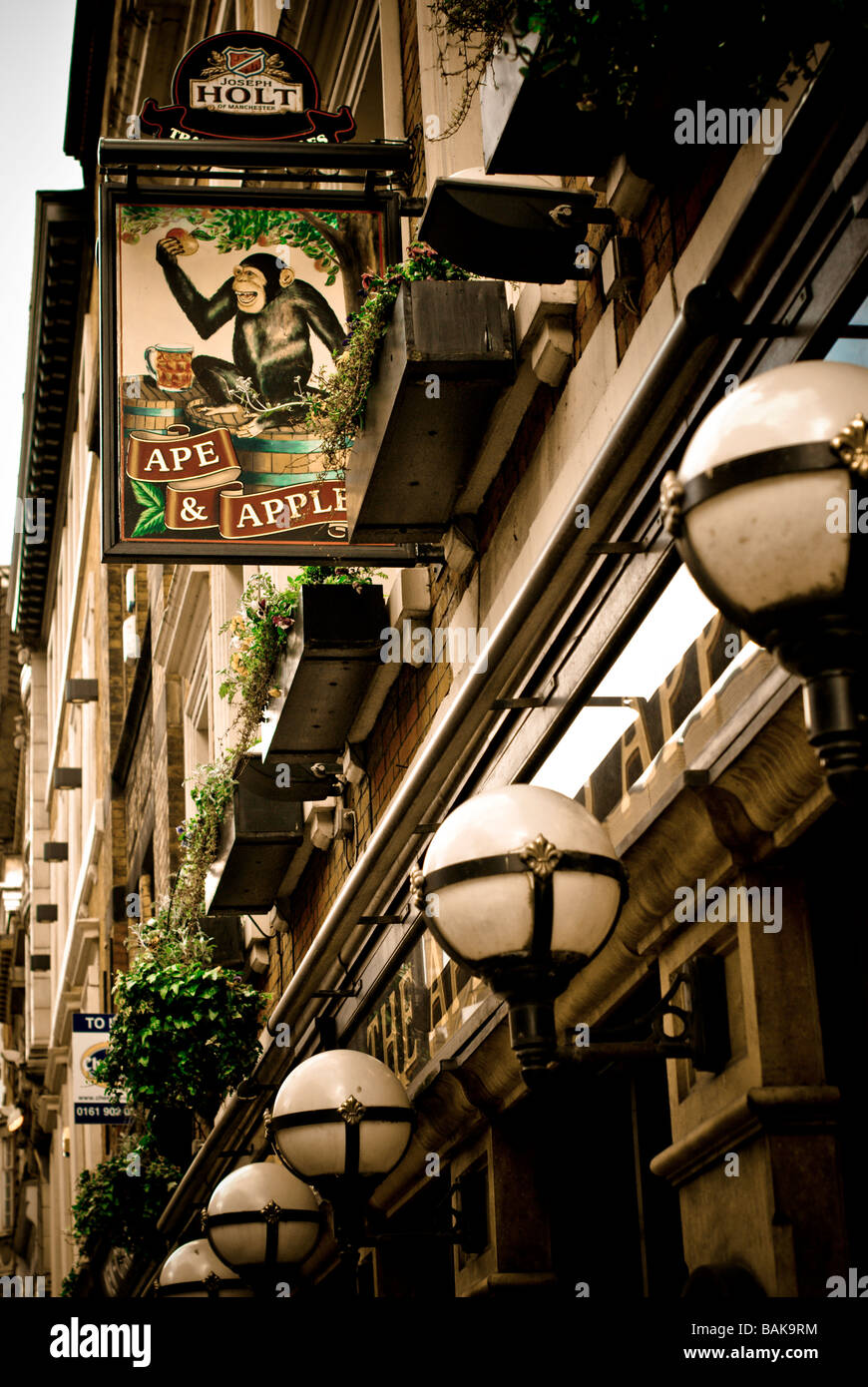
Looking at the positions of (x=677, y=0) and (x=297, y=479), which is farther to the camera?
(x=297, y=479)

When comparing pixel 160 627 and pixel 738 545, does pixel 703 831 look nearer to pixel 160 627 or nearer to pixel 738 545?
pixel 738 545

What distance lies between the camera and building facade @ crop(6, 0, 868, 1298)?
4.21 metres

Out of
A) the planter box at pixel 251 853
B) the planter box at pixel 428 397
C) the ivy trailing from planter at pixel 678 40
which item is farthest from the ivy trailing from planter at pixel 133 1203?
the ivy trailing from planter at pixel 678 40

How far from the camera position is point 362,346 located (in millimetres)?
6719

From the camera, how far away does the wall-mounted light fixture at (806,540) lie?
2.75m

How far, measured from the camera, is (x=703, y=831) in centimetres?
449

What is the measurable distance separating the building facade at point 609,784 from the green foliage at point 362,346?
1.16 ft

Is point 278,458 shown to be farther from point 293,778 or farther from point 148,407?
point 293,778

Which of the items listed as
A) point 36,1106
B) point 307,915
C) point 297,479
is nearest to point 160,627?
point 307,915

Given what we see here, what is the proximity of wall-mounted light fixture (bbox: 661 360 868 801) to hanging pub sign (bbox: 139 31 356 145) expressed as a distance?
212 inches

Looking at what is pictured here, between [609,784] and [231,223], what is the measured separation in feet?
11.5

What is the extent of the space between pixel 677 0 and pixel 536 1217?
4305mm
